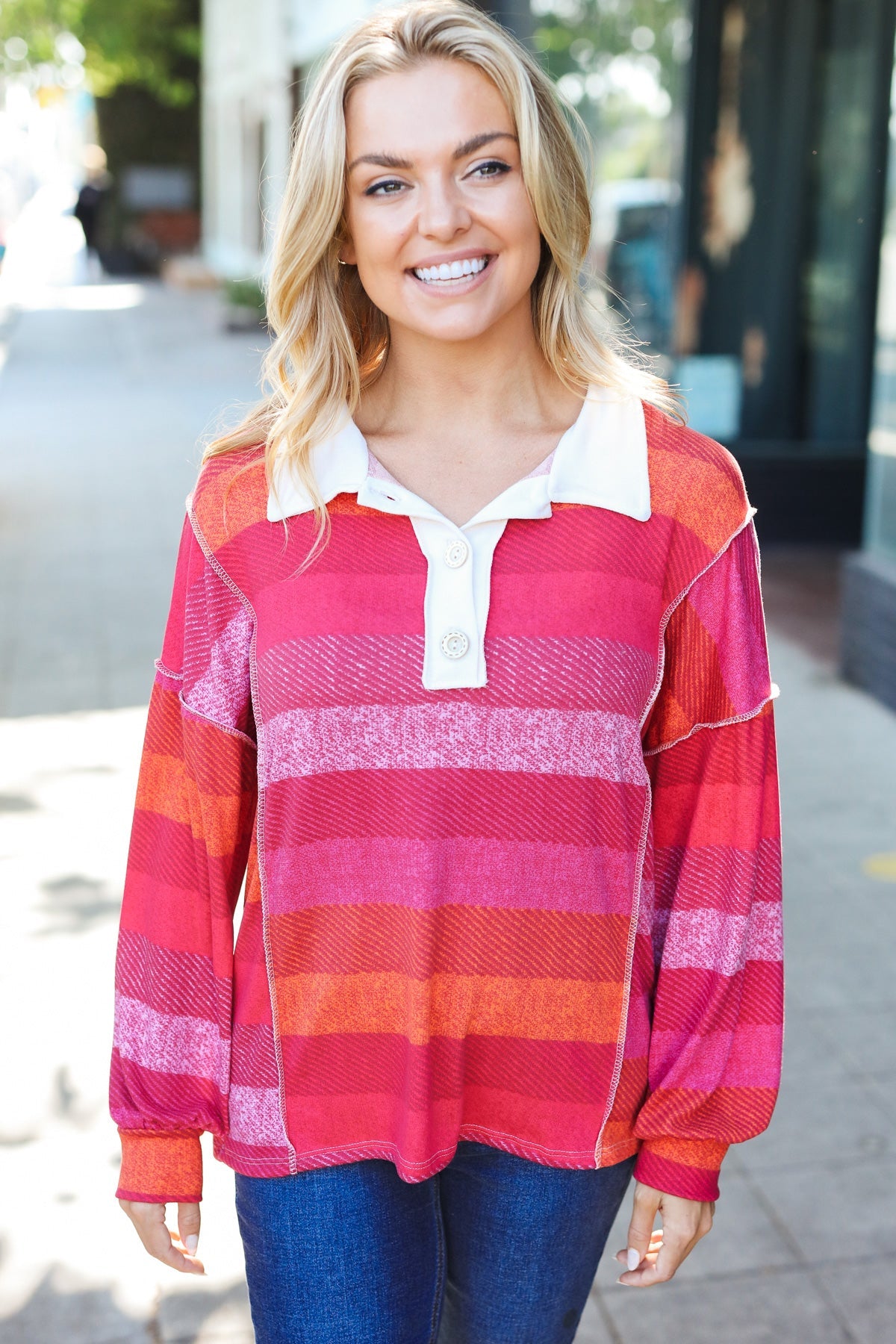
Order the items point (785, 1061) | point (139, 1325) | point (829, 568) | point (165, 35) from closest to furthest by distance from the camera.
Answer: point (139, 1325) → point (785, 1061) → point (829, 568) → point (165, 35)

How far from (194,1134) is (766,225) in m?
8.90

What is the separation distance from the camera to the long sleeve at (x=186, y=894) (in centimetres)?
183

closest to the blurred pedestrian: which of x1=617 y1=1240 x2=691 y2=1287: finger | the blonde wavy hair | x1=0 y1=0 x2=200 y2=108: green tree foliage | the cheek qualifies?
x1=0 y1=0 x2=200 y2=108: green tree foliage

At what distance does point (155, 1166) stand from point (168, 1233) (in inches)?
4.5

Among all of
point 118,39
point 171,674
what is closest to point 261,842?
point 171,674

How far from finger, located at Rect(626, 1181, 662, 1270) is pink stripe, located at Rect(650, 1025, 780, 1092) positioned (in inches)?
5.2

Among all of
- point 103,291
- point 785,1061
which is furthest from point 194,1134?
point 103,291

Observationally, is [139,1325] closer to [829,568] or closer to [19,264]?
[829,568]

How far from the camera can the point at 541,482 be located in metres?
1.78

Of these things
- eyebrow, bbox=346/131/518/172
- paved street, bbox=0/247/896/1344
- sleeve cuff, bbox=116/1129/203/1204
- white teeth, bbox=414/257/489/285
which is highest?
eyebrow, bbox=346/131/518/172

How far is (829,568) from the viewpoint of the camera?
367 inches

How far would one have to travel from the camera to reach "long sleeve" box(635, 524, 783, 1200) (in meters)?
1.81

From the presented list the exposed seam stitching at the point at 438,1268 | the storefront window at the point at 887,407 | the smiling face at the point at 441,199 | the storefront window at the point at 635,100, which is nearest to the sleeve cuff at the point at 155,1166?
the exposed seam stitching at the point at 438,1268

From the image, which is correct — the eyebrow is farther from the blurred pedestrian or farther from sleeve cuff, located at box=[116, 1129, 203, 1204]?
the blurred pedestrian
